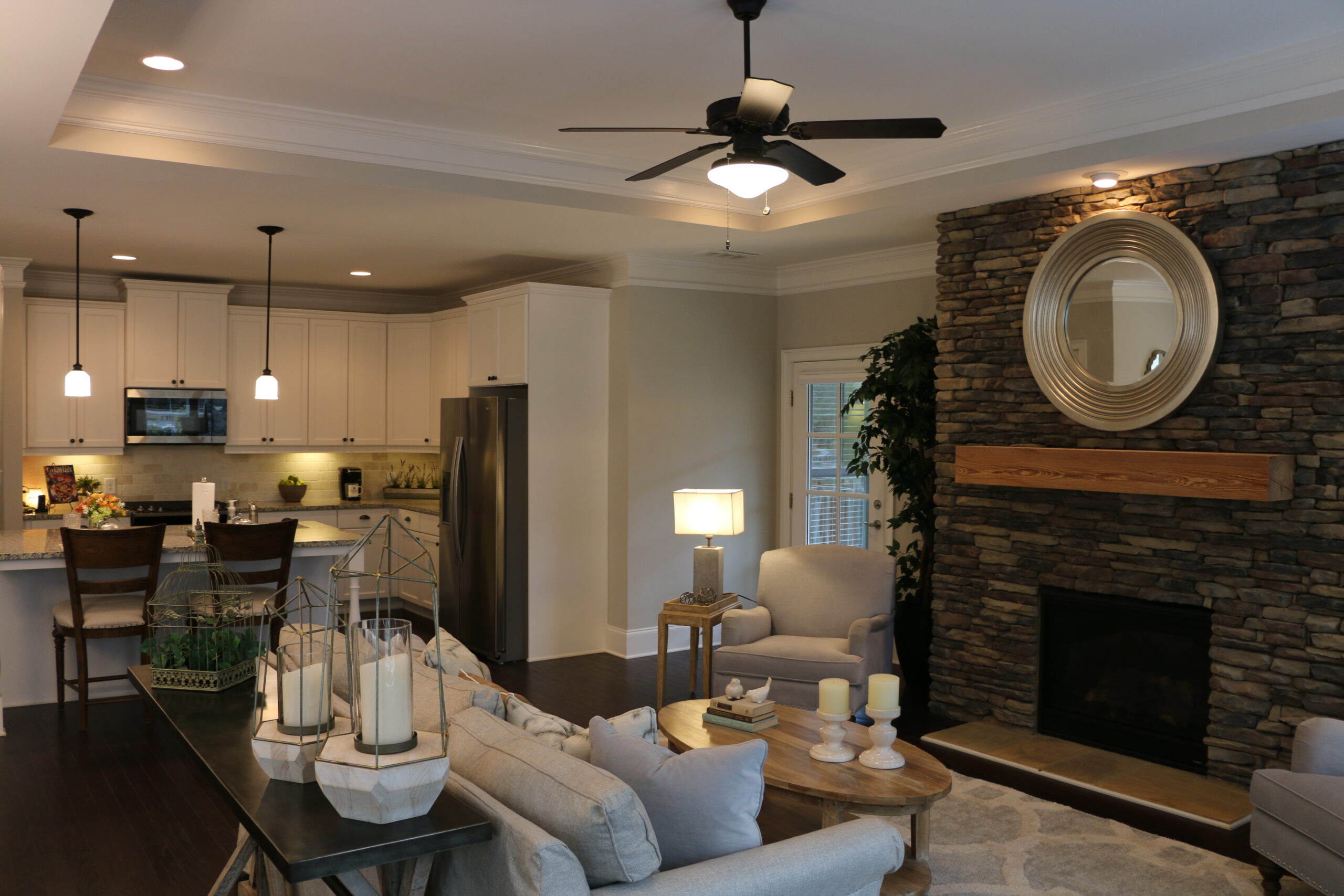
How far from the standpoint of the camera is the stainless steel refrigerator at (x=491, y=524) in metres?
6.35

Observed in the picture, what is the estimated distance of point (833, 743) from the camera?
334 cm

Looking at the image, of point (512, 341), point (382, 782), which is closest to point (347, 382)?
point (512, 341)

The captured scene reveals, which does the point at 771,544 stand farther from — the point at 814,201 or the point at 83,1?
the point at 83,1

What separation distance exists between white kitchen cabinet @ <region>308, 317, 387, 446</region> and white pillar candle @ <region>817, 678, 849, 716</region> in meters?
5.86

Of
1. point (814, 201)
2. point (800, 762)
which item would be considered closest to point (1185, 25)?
point (814, 201)

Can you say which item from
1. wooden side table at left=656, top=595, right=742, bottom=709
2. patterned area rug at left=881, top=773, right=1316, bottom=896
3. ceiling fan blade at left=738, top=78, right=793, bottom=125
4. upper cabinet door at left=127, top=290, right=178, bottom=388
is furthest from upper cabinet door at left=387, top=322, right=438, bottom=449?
ceiling fan blade at left=738, top=78, right=793, bottom=125

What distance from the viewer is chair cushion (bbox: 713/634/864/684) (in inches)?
181

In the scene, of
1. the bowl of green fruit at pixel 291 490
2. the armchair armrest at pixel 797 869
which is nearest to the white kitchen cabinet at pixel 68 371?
the bowl of green fruit at pixel 291 490

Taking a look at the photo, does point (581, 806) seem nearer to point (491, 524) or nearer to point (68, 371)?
point (491, 524)

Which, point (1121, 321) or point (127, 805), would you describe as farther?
point (1121, 321)

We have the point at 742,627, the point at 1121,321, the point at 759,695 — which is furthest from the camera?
the point at 742,627

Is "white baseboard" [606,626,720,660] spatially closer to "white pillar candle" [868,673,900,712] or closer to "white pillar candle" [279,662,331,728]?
"white pillar candle" [868,673,900,712]

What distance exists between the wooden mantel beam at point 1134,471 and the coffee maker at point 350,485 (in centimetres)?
528

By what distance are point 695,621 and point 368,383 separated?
432 cm
